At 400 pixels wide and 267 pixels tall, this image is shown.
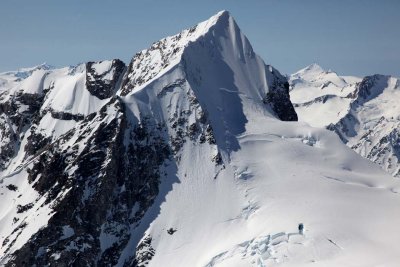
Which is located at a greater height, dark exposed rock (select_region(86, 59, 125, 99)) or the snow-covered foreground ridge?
dark exposed rock (select_region(86, 59, 125, 99))

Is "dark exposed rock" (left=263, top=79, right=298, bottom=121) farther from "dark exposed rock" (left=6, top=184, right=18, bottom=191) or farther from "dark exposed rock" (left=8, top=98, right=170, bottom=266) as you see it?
"dark exposed rock" (left=6, top=184, right=18, bottom=191)

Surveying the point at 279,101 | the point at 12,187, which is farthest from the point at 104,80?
the point at 279,101

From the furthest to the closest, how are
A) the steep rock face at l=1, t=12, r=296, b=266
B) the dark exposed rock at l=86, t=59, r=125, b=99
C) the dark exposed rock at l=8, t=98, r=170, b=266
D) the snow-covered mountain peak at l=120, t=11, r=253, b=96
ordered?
1. the dark exposed rock at l=86, t=59, r=125, b=99
2. the snow-covered mountain peak at l=120, t=11, r=253, b=96
3. the steep rock face at l=1, t=12, r=296, b=266
4. the dark exposed rock at l=8, t=98, r=170, b=266

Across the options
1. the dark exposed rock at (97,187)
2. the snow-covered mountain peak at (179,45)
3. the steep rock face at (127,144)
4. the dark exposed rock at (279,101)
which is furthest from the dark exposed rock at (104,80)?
the dark exposed rock at (279,101)

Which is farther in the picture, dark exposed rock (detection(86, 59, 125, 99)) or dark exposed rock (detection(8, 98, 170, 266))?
dark exposed rock (detection(86, 59, 125, 99))

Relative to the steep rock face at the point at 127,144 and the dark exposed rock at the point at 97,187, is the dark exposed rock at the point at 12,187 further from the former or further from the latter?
the dark exposed rock at the point at 97,187

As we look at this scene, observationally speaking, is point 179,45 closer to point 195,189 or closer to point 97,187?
point 195,189

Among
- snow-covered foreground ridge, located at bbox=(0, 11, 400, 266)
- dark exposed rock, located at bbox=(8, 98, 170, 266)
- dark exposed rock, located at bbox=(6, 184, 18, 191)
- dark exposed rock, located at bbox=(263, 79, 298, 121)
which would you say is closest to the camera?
snow-covered foreground ridge, located at bbox=(0, 11, 400, 266)

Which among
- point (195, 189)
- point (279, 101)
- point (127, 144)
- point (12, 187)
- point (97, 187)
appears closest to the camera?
point (97, 187)

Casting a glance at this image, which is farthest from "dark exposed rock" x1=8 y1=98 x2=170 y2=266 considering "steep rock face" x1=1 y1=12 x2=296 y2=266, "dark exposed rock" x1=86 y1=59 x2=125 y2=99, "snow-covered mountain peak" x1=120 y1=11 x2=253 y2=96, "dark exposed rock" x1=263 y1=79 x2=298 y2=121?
"dark exposed rock" x1=263 y1=79 x2=298 y2=121
